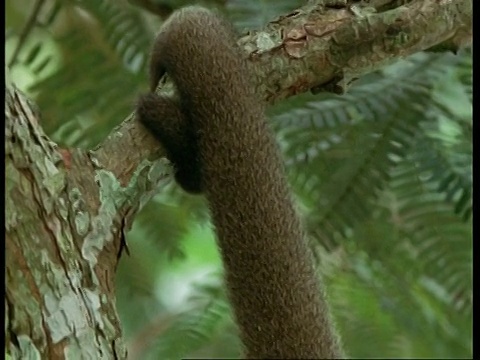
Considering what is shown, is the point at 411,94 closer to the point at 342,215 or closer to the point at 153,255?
the point at 342,215

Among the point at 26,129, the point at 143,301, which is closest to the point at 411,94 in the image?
the point at 143,301

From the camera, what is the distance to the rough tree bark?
800mm

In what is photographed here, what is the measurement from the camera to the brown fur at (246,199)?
1.00m

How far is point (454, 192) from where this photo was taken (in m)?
1.36

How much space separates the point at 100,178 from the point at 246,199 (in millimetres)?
161

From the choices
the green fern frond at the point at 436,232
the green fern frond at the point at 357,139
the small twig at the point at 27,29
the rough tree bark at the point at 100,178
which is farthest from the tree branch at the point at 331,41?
the small twig at the point at 27,29

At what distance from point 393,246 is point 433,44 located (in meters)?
0.43

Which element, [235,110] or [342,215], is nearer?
[235,110]

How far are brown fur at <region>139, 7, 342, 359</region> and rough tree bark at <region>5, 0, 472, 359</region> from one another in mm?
55

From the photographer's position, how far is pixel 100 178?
0.95 metres

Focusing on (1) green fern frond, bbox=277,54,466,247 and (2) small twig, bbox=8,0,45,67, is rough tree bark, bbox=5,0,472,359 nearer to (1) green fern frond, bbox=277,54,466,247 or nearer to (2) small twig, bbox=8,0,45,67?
(1) green fern frond, bbox=277,54,466,247

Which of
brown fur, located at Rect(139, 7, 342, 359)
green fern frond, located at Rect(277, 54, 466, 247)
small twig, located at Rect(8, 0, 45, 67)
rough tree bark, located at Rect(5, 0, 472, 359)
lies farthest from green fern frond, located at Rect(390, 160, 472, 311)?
small twig, located at Rect(8, 0, 45, 67)

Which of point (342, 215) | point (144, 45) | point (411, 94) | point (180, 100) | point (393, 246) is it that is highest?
point (180, 100)

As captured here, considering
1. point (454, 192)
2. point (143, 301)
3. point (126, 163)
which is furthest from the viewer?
point (143, 301)
